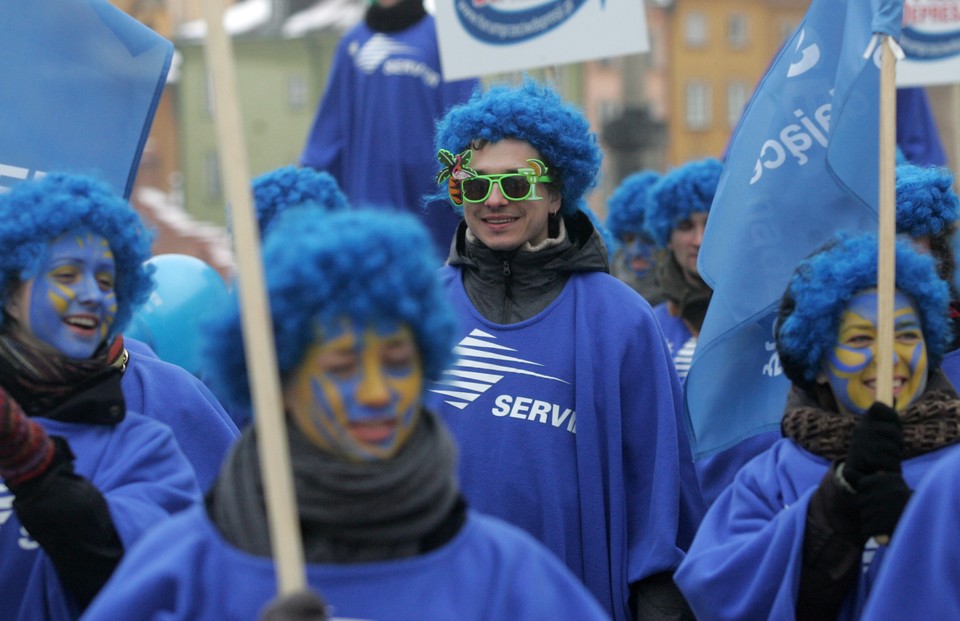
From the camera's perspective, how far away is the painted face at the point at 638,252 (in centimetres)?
1004

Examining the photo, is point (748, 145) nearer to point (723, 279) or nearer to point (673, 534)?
point (723, 279)

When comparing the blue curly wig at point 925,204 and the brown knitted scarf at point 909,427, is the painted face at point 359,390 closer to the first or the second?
the brown knitted scarf at point 909,427

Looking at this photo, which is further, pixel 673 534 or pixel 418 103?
pixel 418 103

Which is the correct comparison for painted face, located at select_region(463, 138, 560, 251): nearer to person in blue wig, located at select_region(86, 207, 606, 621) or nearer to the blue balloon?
the blue balloon

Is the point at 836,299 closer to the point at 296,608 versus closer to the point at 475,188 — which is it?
the point at 475,188

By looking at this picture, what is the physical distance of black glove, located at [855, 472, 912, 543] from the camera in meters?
4.23

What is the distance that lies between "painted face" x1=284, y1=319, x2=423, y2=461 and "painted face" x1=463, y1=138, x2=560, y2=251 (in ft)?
7.29

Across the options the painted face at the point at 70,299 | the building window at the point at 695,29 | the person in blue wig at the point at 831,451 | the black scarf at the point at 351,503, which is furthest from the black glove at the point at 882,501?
the building window at the point at 695,29

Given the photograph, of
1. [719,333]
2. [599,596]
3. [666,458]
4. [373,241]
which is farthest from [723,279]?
[373,241]

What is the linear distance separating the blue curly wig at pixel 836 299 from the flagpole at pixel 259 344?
1.92 meters

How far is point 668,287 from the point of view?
7.96 m

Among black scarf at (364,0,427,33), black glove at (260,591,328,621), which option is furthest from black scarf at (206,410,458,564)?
black scarf at (364,0,427,33)

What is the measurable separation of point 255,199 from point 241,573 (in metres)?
4.28

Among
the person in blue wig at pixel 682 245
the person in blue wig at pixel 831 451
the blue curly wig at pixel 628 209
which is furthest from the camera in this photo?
the blue curly wig at pixel 628 209
